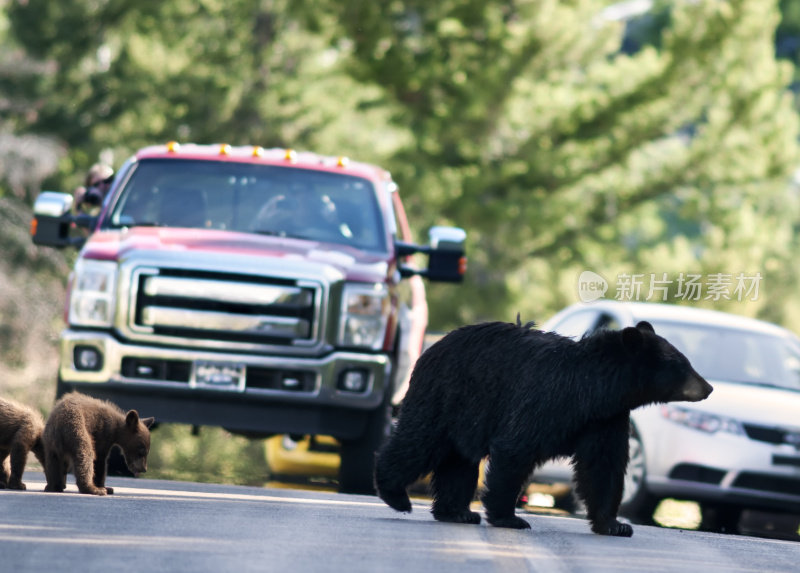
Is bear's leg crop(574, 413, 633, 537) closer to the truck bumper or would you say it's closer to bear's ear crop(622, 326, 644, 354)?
bear's ear crop(622, 326, 644, 354)

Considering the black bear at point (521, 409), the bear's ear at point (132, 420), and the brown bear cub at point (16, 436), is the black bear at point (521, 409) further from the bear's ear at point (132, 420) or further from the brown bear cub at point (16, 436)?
the brown bear cub at point (16, 436)

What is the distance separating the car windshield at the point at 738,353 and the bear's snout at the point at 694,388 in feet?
14.3

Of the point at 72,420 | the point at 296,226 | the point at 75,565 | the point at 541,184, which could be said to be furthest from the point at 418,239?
the point at 75,565

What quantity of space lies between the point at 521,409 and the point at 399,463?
0.81 metres

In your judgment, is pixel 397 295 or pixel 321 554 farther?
pixel 397 295

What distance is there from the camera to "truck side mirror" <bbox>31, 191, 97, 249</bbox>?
519 inches

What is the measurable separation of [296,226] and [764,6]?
20.3 metres

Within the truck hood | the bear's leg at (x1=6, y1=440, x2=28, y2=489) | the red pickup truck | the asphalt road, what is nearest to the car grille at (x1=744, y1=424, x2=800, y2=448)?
the asphalt road

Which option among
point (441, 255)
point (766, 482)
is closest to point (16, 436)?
point (441, 255)

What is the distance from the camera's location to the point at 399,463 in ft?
31.7

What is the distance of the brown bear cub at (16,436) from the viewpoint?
10062mm

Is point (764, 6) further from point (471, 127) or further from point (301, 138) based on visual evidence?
point (301, 138)

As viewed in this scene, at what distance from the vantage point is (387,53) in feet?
107

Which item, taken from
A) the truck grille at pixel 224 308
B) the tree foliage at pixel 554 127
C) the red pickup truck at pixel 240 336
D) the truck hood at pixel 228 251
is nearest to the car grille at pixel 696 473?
the red pickup truck at pixel 240 336
